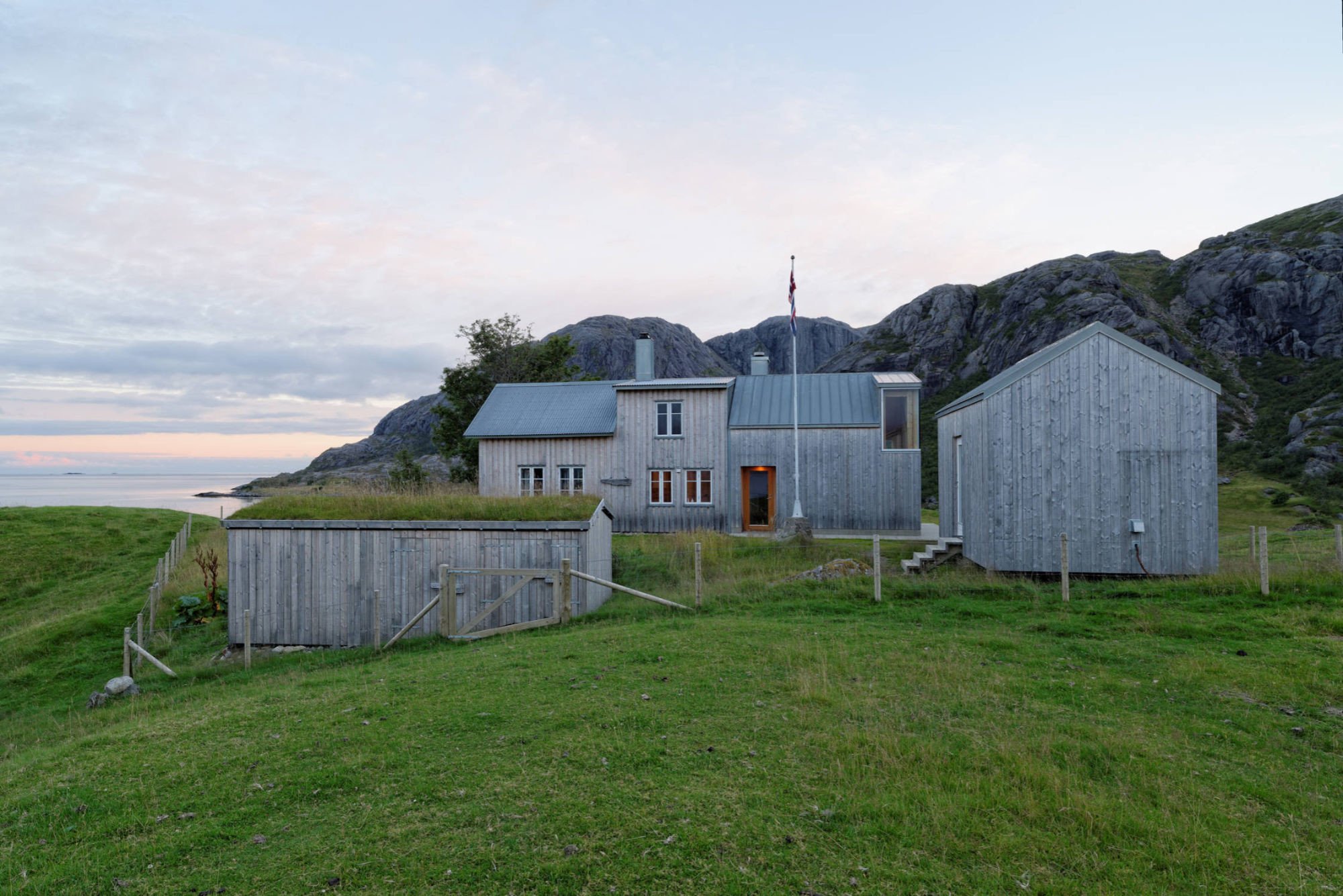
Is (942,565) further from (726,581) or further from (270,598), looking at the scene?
(270,598)

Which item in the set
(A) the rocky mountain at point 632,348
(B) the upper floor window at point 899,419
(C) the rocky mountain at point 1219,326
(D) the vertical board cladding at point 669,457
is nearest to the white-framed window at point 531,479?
(D) the vertical board cladding at point 669,457

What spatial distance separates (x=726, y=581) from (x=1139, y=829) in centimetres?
1113

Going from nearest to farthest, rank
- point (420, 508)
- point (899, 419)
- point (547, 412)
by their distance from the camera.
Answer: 1. point (420, 508)
2. point (899, 419)
3. point (547, 412)

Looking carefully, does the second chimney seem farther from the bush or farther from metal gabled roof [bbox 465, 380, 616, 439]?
the bush

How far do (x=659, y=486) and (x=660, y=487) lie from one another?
38mm

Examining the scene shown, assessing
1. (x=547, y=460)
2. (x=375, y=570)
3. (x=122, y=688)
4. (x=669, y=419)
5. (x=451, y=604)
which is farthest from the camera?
(x=547, y=460)

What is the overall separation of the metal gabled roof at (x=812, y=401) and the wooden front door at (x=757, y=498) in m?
2.07

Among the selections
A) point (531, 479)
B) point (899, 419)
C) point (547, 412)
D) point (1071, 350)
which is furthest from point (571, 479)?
point (1071, 350)

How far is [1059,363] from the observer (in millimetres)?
15195

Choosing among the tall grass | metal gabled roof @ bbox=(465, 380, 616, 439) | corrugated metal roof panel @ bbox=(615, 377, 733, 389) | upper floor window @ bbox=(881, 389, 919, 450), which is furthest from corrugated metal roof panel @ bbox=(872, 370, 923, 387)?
the tall grass

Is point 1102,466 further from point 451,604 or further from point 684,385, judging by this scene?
point 684,385

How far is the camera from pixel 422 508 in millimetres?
15273

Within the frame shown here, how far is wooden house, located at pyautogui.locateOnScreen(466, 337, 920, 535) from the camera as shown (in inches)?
1011

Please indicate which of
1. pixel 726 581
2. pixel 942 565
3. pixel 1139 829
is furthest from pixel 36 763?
pixel 942 565
